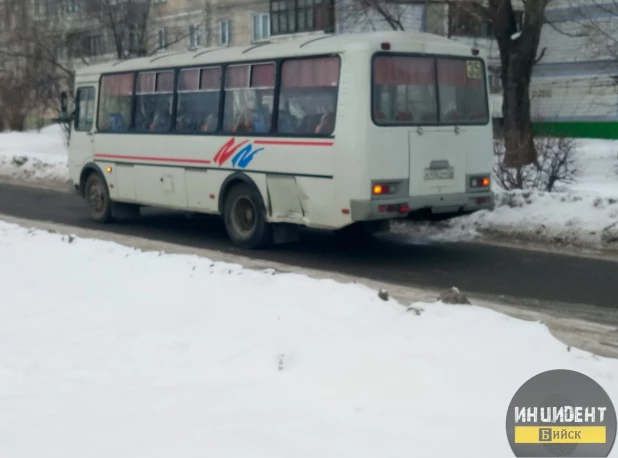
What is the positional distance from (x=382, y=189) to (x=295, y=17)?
31114mm

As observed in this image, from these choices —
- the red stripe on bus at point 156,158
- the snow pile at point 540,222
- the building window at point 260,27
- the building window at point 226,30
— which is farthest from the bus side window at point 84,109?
the building window at point 260,27

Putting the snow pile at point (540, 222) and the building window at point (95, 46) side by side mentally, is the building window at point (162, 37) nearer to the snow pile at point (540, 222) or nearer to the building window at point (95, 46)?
the building window at point (95, 46)

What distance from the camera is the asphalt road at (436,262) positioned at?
31.8ft

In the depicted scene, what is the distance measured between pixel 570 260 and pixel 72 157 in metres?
8.97

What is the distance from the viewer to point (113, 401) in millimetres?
5789

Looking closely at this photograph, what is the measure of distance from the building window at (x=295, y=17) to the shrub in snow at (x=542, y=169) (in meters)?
20.9

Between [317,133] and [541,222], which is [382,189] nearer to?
[317,133]

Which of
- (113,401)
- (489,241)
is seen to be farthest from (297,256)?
(113,401)

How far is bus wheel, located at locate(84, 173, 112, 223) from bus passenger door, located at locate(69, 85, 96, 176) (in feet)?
1.08

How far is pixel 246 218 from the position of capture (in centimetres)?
1289

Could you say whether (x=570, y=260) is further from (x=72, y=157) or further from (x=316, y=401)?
(x=72, y=157)

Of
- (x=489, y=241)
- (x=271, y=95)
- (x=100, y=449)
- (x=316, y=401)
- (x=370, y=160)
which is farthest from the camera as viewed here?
(x=489, y=241)

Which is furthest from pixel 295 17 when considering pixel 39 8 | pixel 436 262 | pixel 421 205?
pixel 421 205

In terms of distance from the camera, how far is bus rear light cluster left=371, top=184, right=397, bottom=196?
35.7 feet
